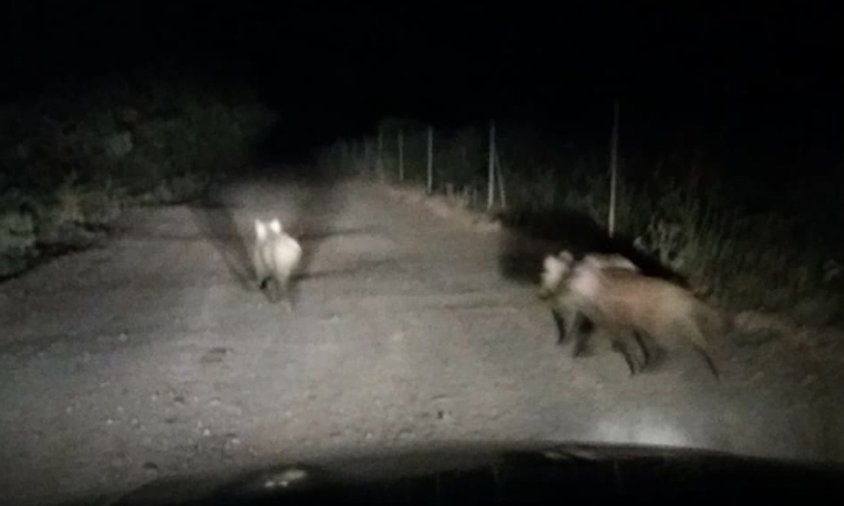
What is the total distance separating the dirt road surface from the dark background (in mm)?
2915

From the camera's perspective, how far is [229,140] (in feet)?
94.4

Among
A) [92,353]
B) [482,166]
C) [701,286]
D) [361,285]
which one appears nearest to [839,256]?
[701,286]

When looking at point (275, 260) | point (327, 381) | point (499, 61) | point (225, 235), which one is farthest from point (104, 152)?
point (327, 381)

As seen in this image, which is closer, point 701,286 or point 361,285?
point 701,286

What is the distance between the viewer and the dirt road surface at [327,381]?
7703mm

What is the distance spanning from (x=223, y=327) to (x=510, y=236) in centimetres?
404

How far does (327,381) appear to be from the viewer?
8.95 metres

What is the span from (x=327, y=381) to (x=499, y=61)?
12.6 meters

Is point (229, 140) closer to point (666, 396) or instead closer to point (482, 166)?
point (482, 166)

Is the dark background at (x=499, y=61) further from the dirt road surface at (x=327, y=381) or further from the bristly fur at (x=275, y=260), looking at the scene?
the bristly fur at (x=275, y=260)

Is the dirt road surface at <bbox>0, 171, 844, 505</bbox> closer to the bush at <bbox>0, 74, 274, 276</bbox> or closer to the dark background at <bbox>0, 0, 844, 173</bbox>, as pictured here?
the dark background at <bbox>0, 0, 844, 173</bbox>

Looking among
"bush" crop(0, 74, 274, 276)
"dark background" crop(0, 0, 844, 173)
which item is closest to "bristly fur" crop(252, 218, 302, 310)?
"bush" crop(0, 74, 274, 276)

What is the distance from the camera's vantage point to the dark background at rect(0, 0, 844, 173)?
1273 centimetres

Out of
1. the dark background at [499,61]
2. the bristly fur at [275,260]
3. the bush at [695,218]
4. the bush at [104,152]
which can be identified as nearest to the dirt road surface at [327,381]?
the bristly fur at [275,260]
